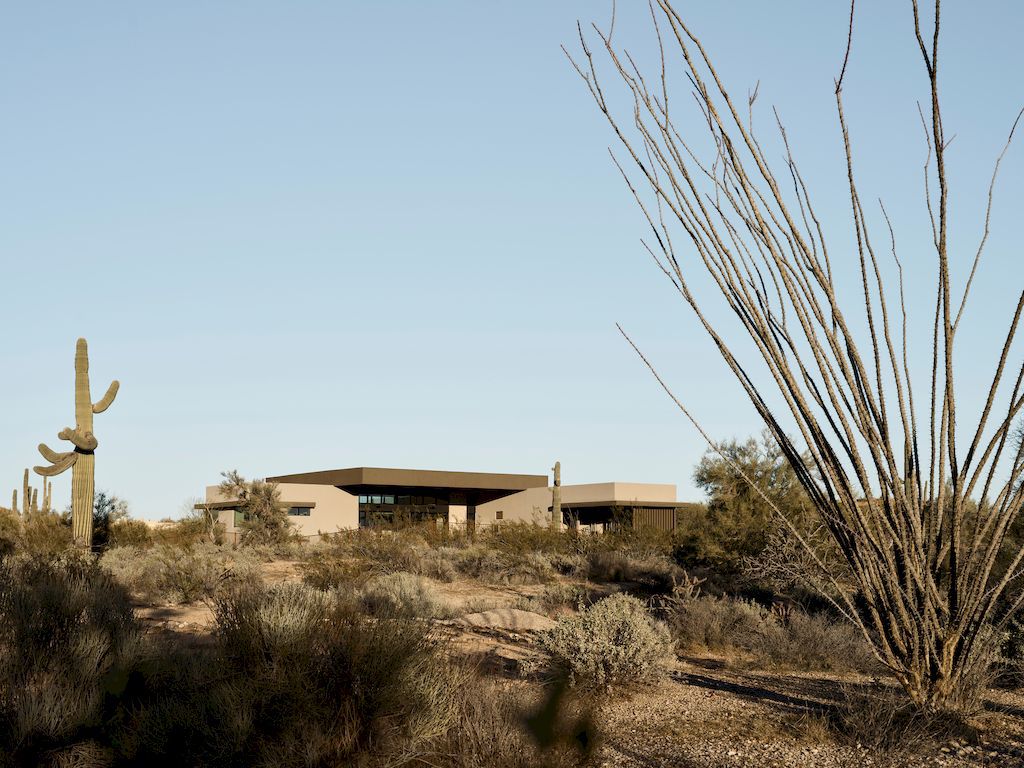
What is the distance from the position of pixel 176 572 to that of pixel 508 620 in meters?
6.18

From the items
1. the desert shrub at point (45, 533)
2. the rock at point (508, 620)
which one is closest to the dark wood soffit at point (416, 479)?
the desert shrub at point (45, 533)

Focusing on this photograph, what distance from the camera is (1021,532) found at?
13.9 metres

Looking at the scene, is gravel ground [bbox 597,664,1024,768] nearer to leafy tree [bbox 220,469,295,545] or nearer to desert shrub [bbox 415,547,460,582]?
desert shrub [bbox 415,547,460,582]

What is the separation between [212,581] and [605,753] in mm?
11420

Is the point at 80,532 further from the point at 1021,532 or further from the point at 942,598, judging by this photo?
the point at 942,598

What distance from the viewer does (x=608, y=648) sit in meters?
9.00

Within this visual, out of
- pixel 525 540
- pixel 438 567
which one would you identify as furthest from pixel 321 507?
pixel 438 567

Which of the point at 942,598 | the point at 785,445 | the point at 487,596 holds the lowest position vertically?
the point at 487,596

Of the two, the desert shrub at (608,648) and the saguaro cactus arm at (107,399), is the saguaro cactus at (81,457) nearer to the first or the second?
the saguaro cactus arm at (107,399)

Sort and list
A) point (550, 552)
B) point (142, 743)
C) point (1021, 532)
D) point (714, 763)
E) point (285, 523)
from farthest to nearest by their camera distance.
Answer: point (285, 523)
point (550, 552)
point (1021, 532)
point (714, 763)
point (142, 743)

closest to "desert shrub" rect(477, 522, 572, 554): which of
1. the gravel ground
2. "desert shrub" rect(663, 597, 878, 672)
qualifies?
"desert shrub" rect(663, 597, 878, 672)

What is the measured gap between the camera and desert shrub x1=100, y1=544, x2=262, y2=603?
52.7 ft

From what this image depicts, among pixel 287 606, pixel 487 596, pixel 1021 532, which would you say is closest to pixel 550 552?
pixel 487 596

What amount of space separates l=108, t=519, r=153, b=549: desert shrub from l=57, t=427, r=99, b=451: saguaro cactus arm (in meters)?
3.60
